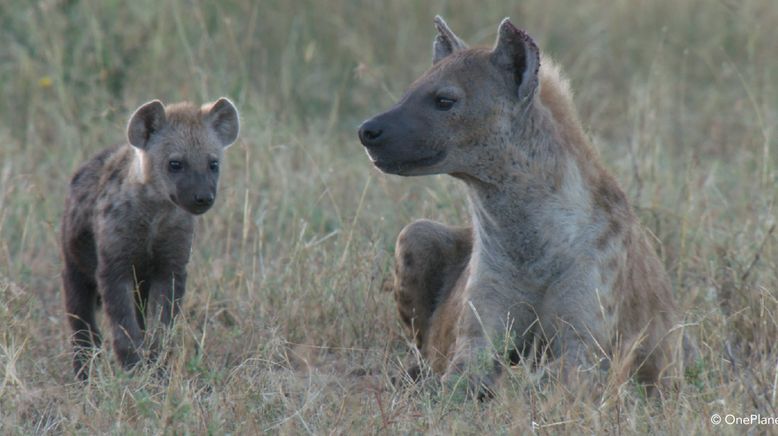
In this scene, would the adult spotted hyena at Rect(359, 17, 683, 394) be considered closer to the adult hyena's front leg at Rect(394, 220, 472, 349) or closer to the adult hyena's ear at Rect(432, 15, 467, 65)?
the adult hyena's ear at Rect(432, 15, 467, 65)

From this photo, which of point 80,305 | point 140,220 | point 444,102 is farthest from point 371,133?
point 80,305

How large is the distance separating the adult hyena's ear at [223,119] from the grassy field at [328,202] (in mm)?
550

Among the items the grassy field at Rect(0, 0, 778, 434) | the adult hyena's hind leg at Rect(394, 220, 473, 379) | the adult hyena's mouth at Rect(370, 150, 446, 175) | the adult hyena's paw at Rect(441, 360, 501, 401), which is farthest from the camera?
the adult hyena's hind leg at Rect(394, 220, 473, 379)

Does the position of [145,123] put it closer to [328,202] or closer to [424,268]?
[424,268]

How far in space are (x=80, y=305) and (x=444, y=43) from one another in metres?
1.73

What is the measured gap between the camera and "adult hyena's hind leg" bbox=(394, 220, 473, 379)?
5125mm

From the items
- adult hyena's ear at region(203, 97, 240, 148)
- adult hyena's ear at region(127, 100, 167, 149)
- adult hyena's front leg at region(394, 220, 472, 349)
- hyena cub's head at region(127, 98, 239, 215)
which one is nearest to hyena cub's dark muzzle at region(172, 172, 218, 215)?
hyena cub's head at region(127, 98, 239, 215)

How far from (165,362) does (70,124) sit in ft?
9.19

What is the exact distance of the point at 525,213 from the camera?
4.48 metres

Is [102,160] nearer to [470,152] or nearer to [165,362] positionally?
[165,362]

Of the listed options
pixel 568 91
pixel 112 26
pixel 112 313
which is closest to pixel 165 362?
pixel 112 313

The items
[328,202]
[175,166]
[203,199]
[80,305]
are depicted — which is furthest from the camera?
[328,202]

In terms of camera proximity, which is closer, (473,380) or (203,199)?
(473,380)

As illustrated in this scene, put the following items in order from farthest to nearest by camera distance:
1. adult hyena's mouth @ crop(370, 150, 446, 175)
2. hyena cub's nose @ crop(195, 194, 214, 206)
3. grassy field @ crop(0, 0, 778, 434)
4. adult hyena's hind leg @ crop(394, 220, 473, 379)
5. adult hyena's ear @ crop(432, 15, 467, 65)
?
1. adult hyena's hind leg @ crop(394, 220, 473, 379)
2. adult hyena's ear @ crop(432, 15, 467, 65)
3. hyena cub's nose @ crop(195, 194, 214, 206)
4. adult hyena's mouth @ crop(370, 150, 446, 175)
5. grassy field @ crop(0, 0, 778, 434)
